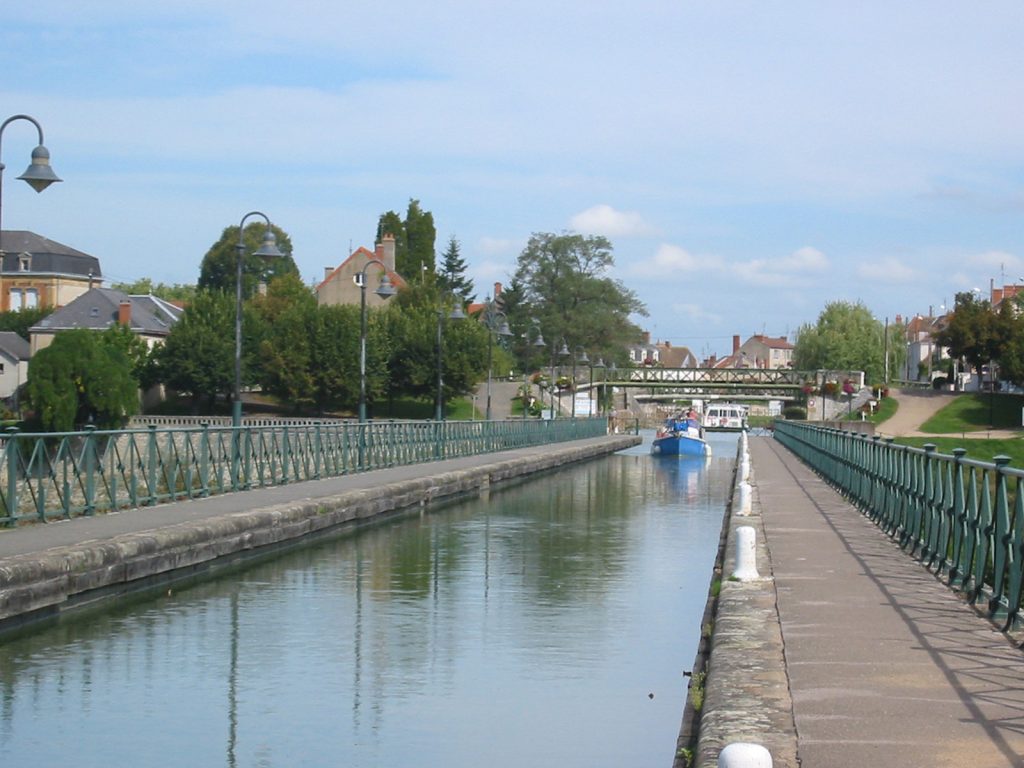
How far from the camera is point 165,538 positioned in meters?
15.9

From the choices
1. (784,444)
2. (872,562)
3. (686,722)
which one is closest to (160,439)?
(872,562)

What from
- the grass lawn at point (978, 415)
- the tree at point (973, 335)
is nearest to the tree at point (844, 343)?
the tree at point (973, 335)

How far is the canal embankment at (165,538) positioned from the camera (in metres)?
13.1

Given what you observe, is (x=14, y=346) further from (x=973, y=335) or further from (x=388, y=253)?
(x=973, y=335)

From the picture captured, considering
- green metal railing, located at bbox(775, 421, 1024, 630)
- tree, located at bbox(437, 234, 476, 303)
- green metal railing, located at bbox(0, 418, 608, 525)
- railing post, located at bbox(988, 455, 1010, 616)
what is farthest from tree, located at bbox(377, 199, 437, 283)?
railing post, located at bbox(988, 455, 1010, 616)

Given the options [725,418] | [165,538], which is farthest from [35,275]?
[165,538]

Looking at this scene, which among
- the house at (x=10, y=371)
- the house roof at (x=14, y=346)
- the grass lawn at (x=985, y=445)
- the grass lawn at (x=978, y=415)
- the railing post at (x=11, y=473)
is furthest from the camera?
the house roof at (x=14, y=346)

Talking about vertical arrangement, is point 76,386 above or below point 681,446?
Answer: above

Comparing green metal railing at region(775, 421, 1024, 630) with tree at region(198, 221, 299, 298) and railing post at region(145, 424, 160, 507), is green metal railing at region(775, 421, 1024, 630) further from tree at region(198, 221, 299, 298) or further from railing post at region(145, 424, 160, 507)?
tree at region(198, 221, 299, 298)

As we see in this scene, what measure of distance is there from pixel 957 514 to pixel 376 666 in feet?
17.9

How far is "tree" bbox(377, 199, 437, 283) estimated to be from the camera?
13712cm

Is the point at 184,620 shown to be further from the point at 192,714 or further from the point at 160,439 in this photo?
the point at 160,439

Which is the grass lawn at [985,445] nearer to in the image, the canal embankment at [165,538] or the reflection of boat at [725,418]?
the canal embankment at [165,538]

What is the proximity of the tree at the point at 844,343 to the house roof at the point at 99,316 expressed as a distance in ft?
190
